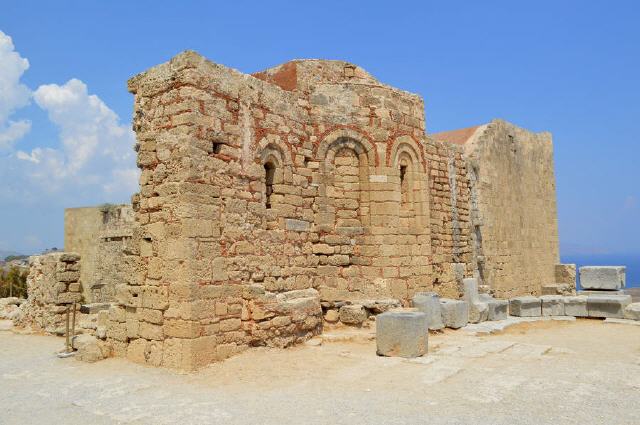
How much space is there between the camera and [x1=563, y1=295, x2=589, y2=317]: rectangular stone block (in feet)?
38.2

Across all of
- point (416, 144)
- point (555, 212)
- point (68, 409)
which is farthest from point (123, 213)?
point (555, 212)

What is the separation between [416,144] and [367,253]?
255cm

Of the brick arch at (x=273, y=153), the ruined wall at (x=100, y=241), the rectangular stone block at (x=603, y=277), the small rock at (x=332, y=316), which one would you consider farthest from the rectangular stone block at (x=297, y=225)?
the ruined wall at (x=100, y=241)

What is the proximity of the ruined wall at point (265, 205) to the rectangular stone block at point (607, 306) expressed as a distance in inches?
129

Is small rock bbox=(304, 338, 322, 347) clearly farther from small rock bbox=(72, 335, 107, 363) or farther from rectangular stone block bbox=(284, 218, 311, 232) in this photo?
small rock bbox=(72, 335, 107, 363)

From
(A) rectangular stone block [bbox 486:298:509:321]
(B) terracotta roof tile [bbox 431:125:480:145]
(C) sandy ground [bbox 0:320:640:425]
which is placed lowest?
(C) sandy ground [bbox 0:320:640:425]

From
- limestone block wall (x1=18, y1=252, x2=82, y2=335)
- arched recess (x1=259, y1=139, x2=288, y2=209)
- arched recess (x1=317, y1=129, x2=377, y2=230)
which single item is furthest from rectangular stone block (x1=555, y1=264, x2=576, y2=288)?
limestone block wall (x1=18, y1=252, x2=82, y2=335)

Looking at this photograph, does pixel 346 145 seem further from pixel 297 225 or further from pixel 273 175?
pixel 297 225

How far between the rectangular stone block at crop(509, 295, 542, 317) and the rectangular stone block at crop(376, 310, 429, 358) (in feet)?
17.1

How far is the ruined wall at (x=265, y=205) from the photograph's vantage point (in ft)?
23.0

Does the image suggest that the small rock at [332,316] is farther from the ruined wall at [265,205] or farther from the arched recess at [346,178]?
the arched recess at [346,178]

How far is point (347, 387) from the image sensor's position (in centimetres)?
584

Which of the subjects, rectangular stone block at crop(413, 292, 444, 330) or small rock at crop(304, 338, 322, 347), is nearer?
small rock at crop(304, 338, 322, 347)

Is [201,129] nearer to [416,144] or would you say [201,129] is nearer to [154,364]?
[154,364]
